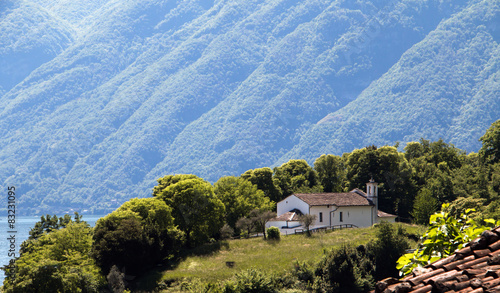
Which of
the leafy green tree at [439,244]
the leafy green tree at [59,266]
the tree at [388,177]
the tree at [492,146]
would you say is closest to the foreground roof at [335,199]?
the tree at [388,177]

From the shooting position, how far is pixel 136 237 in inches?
2753

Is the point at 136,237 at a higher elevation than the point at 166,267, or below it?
higher

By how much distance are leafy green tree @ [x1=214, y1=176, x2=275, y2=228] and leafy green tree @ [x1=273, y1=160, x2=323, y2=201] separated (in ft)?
34.3

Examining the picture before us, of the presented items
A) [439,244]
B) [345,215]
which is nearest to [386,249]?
[345,215]

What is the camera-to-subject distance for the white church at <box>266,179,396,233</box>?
85750 millimetres

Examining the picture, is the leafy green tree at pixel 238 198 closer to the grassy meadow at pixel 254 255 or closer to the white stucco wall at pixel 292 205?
the white stucco wall at pixel 292 205

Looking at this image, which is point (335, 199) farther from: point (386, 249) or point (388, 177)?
point (386, 249)

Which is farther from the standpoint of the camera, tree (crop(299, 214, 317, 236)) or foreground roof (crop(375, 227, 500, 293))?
tree (crop(299, 214, 317, 236))

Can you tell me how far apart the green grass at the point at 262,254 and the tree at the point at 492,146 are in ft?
84.1

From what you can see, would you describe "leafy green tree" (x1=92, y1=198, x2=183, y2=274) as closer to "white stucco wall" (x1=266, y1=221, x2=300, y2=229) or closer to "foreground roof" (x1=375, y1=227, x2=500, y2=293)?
"white stucco wall" (x1=266, y1=221, x2=300, y2=229)

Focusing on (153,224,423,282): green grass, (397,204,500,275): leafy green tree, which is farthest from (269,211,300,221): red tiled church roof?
(397,204,500,275): leafy green tree

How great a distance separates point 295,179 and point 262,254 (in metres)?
40.8

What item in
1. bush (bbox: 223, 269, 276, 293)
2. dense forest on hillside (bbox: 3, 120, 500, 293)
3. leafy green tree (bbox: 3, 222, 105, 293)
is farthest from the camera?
dense forest on hillside (bbox: 3, 120, 500, 293)

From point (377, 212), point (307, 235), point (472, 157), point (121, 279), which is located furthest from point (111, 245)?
point (472, 157)
